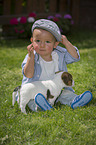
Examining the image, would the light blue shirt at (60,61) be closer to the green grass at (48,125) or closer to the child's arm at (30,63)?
the child's arm at (30,63)

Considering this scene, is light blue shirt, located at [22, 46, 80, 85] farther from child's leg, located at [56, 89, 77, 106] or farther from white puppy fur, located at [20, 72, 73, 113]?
child's leg, located at [56, 89, 77, 106]

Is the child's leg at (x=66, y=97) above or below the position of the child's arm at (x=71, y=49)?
below

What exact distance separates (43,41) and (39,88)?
25.5 inches

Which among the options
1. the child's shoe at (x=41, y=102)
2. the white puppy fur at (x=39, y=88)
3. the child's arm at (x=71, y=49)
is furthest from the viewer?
the child's arm at (x=71, y=49)

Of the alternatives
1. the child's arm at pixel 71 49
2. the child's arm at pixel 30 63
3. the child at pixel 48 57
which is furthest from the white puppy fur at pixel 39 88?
the child's arm at pixel 71 49

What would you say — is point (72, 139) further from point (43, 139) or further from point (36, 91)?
point (36, 91)

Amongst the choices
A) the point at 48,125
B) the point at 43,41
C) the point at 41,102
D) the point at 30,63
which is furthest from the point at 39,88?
the point at 43,41

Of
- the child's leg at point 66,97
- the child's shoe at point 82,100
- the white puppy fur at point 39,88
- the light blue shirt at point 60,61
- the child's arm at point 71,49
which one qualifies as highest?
the child's arm at point 71,49

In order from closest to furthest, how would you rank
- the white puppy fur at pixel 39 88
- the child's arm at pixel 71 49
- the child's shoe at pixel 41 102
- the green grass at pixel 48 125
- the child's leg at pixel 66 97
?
the green grass at pixel 48 125
the child's shoe at pixel 41 102
the white puppy fur at pixel 39 88
the child's arm at pixel 71 49
the child's leg at pixel 66 97

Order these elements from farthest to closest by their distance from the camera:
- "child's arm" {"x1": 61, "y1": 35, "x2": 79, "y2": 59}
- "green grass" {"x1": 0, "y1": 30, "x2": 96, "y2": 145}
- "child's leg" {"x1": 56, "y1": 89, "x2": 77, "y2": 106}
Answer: "child's leg" {"x1": 56, "y1": 89, "x2": 77, "y2": 106} → "child's arm" {"x1": 61, "y1": 35, "x2": 79, "y2": 59} → "green grass" {"x1": 0, "y1": 30, "x2": 96, "y2": 145}

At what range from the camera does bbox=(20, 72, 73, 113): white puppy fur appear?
2797 mm

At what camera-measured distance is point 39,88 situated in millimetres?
2848

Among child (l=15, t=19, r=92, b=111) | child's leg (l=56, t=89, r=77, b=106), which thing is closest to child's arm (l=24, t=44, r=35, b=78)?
child (l=15, t=19, r=92, b=111)

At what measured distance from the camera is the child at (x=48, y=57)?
112 inches
